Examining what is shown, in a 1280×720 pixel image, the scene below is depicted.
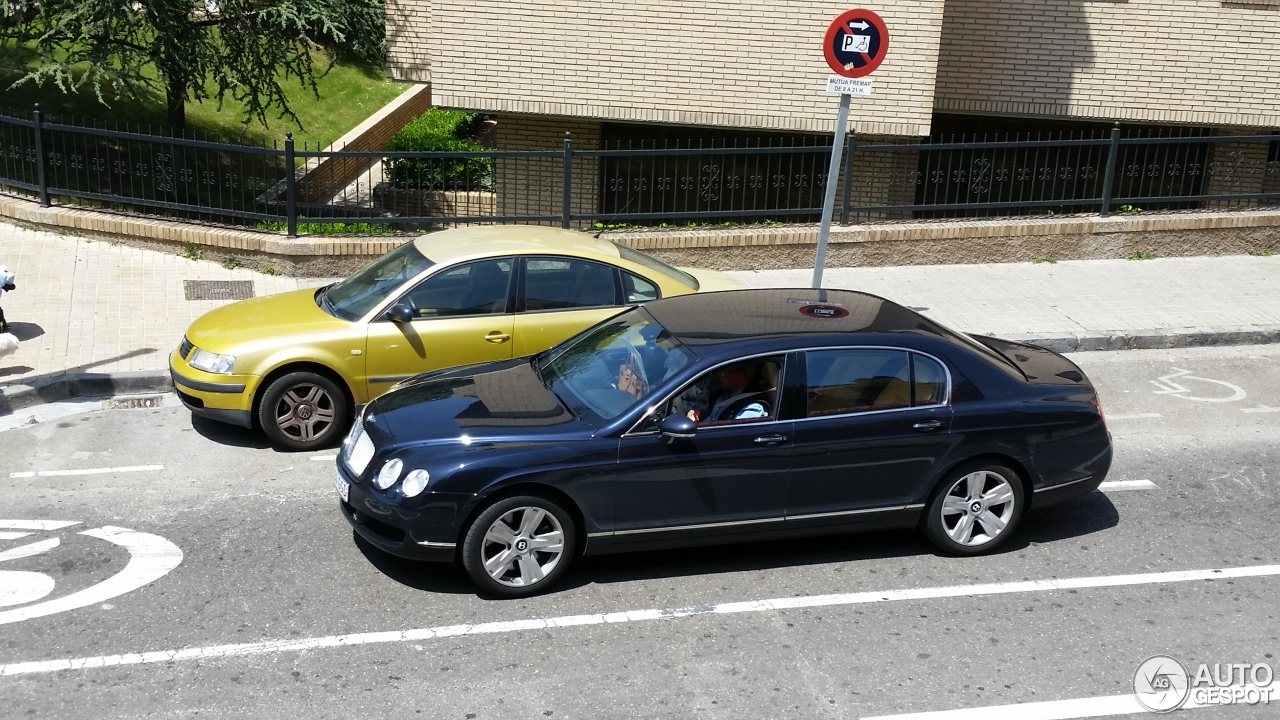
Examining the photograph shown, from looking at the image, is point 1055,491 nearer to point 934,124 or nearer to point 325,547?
point 325,547

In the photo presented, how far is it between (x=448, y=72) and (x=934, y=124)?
6674 mm

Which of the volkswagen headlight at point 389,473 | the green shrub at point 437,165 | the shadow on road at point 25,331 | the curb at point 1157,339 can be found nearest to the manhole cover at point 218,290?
the shadow on road at point 25,331

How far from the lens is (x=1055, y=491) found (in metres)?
7.07

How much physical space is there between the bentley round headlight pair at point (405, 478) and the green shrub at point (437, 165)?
23.4 feet

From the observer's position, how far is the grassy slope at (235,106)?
18.3m

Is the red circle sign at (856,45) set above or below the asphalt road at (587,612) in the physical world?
above

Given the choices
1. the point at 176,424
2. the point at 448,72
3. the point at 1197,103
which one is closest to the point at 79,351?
the point at 176,424

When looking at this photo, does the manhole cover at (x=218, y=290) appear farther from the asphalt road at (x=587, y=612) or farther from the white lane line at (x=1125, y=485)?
the white lane line at (x=1125, y=485)

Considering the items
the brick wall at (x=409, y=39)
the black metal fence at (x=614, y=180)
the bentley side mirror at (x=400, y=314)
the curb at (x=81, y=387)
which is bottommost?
the curb at (x=81, y=387)

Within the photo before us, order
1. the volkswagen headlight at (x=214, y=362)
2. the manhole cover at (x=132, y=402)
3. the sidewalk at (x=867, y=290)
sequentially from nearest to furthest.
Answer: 1. the volkswagen headlight at (x=214, y=362)
2. the manhole cover at (x=132, y=402)
3. the sidewalk at (x=867, y=290)

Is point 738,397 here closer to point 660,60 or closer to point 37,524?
point 37,524

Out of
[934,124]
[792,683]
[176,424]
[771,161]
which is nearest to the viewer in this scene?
[792,683]

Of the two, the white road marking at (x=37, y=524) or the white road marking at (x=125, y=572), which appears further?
the white road marking at (x=37, y=524)

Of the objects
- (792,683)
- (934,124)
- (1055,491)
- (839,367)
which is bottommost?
(792,683)
